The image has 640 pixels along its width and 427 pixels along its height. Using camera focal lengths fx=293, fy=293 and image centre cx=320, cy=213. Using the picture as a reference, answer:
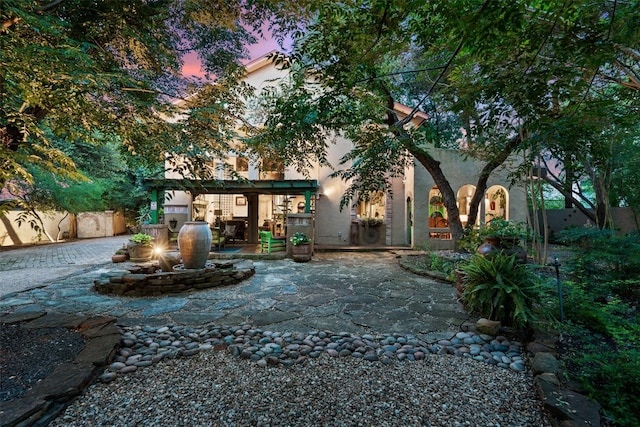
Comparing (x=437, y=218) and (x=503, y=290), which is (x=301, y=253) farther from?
(x=437, y=218)

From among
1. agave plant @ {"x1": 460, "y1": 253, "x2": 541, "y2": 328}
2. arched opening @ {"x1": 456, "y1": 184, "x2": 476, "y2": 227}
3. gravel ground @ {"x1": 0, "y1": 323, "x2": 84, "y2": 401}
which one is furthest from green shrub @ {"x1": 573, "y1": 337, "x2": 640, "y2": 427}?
arched opening @ {"x1": 456, "y1": 184, "x2": 476, "y2": 227}

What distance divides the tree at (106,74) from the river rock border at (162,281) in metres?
2.18

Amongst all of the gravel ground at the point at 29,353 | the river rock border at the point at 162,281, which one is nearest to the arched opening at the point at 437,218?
the river rock border at the point at 162,281

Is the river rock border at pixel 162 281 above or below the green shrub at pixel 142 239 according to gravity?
below

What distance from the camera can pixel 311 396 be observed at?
6.68 ft

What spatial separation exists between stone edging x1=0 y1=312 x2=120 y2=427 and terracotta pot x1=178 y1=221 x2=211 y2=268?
217 cm

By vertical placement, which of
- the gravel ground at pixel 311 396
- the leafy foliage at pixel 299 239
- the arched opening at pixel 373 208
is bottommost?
the gravel ground at pixel 311 396

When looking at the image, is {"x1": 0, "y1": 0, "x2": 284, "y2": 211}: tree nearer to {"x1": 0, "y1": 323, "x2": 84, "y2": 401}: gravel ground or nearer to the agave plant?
{"x1": 0, "y1": 323, "x2": 84, "y2": 401}: gravel ground

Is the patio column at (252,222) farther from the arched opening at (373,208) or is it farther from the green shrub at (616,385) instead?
the green shrub at (616,385)

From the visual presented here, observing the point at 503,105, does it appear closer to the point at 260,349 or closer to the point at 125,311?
the point at 260,349

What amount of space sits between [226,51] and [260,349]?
4125 mm

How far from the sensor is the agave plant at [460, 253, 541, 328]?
3.04m

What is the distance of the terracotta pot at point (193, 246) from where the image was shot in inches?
211

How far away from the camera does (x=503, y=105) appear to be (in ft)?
8.69
